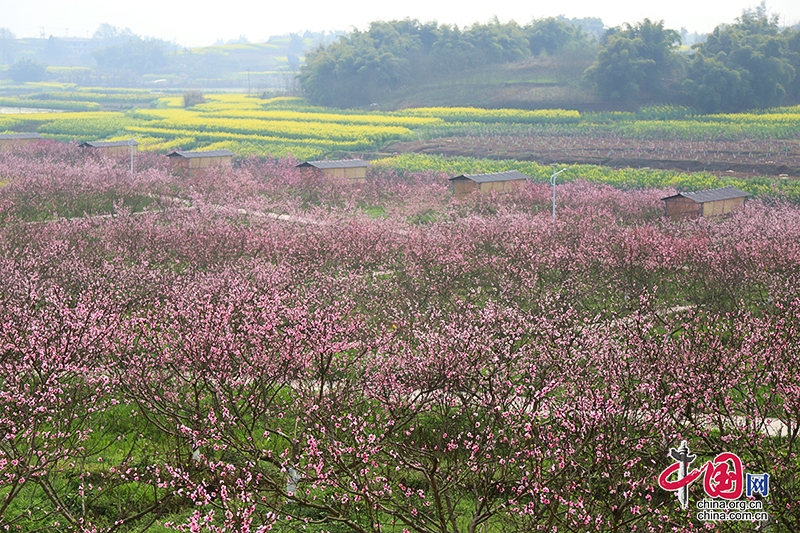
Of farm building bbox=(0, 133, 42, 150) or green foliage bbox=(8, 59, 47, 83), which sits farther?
green foliage bbox=(8, 59, 47, 83)

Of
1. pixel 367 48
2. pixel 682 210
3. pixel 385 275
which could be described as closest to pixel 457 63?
pixel 367 48

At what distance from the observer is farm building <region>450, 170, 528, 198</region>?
144ft

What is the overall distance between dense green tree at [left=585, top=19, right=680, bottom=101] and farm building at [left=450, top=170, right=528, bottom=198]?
135ft

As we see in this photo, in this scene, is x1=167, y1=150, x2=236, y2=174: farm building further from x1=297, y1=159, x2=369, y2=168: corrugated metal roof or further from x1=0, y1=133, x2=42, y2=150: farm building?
x1=0, y1=133, x2=42, y2=150: farm building

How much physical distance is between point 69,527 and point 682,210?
3181 centimetres

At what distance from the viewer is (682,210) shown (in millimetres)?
37625

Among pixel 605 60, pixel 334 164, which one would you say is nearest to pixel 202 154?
pixel 334 164

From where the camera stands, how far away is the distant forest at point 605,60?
75.6 metres

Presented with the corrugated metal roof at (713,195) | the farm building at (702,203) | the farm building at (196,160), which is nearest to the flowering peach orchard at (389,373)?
the farm building at (702,203)

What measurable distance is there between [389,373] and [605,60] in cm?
7576

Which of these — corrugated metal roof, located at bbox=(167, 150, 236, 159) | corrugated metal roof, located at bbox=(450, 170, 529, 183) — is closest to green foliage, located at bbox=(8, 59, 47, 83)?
corrugated metal roof, located at bbox=(167, 150, 236, 159)

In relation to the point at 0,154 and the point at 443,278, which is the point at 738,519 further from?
the point at 0,154

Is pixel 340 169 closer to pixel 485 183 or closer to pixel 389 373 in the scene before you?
pixel 485 183

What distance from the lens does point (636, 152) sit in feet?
199
